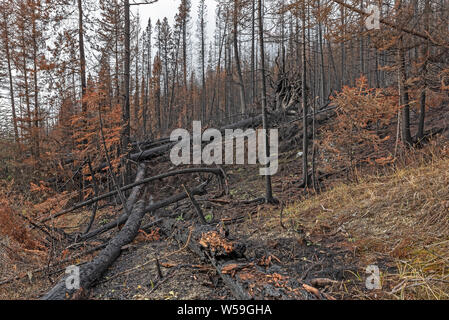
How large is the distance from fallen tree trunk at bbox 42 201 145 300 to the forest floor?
13 cm

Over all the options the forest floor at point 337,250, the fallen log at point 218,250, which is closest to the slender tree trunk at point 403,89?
the forest floor at point 337,250

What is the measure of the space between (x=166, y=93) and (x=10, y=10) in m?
15.2

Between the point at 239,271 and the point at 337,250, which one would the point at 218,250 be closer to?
the point at 239,271

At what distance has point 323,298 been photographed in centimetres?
220

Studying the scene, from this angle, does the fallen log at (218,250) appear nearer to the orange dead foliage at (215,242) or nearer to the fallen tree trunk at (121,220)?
the orange dead foliage at (215,242)

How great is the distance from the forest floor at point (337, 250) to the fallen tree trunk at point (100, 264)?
0.13 metres

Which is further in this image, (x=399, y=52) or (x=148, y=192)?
(x=148, y=192)

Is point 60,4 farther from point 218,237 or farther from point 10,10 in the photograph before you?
point 218,237

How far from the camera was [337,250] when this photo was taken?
3.47 meters

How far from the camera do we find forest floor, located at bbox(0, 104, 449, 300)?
2.60 meters

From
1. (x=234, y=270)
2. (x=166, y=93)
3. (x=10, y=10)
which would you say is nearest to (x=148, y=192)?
(x=234, y=270)

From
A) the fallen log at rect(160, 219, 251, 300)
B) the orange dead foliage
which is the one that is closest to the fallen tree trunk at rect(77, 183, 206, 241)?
the fallen log at rect(160, 219, 251, 300)

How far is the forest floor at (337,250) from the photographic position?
2.60m
